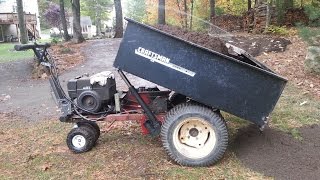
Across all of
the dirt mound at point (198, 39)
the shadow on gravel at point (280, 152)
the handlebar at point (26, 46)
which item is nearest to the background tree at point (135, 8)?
the handlebar at point (26, 46)

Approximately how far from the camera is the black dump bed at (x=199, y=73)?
4406mm

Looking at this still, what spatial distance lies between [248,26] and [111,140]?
585 inches

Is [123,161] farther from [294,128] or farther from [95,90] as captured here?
[294,128]

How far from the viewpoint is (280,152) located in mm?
4930

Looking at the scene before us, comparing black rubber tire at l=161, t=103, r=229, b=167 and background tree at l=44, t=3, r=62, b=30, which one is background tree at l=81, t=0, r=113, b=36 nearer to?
background tree at l=44, t=3, r=62, b=30

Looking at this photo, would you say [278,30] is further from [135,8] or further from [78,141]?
[135,8]

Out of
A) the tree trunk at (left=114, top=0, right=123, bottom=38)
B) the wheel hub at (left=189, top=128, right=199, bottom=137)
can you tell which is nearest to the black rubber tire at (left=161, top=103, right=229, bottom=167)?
the wheel hub at (left=189, top=128, right=199, bottom=137)

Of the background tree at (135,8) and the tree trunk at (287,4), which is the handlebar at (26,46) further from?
the background tree at (135,8)

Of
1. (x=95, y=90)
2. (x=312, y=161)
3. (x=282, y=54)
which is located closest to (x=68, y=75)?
Answer: (x=282, y=54)

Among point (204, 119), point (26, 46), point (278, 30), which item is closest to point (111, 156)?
point (204, 119)

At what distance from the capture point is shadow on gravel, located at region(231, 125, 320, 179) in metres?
4.45

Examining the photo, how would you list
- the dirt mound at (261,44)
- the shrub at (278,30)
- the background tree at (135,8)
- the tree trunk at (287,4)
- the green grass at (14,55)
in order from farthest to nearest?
the background tree at (135,8) < the green grass at (14,55) < the tree trunk at (287,4) < the shrub at (278,30) < the dirt mound at (261,44)

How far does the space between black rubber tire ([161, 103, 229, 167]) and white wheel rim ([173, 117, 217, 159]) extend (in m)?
0.05

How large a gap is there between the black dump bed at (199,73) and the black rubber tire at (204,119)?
16 centimetres
